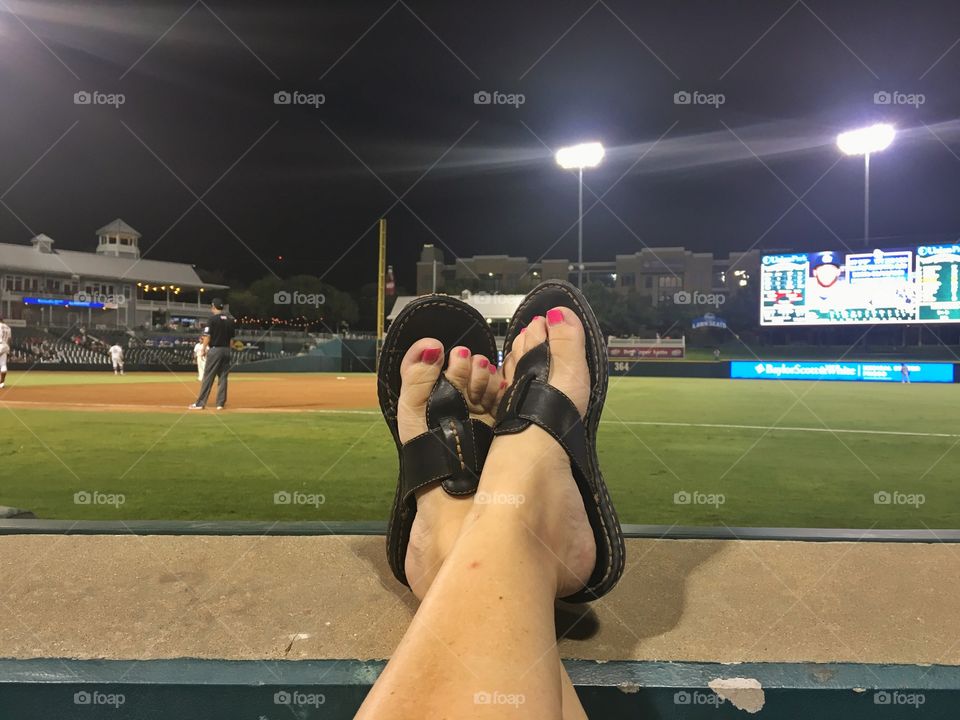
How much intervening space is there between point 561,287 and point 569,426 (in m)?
0.58

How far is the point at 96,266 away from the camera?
32.7 m

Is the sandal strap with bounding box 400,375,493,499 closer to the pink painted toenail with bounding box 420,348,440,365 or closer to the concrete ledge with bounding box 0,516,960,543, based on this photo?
the pink painted toenail with bounding box 420,348,440,365

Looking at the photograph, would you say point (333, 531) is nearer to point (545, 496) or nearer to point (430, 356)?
point (430, 356)

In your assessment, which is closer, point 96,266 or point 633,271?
point 96,266

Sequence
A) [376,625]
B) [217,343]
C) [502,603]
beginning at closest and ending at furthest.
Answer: [502,603] < [376,625] < [217,343]

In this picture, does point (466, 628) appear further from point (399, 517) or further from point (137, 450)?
point (137, 450)

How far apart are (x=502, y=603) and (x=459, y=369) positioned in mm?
669

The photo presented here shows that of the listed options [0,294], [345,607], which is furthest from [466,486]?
[0,294]

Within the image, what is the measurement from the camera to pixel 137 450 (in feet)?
14.1

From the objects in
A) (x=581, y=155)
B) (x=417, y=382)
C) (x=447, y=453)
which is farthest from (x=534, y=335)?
(x=581, y=155)

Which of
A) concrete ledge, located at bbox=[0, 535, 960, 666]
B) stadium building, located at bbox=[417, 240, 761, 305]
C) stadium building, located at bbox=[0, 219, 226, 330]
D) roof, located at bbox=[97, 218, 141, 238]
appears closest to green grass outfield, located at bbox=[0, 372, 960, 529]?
concrete ledge, located at bbox=[0, 535, 960, 666]

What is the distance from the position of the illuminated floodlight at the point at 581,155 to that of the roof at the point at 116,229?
3094cm

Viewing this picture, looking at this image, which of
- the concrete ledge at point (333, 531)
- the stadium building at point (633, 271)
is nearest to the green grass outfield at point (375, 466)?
the concrete ledge at point (333, 531)

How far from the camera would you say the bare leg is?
0.72 meters
